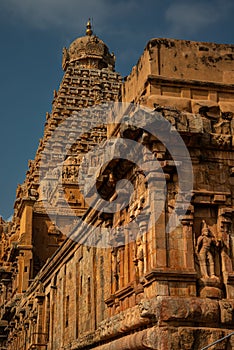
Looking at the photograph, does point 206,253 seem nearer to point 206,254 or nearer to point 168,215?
point 206,254

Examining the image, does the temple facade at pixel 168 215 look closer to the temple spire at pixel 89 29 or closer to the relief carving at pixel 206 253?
the relief carving at pixel 206 253

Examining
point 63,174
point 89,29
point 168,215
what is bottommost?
point 168,215

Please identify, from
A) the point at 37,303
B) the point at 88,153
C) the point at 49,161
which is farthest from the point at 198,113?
the point at 49,161

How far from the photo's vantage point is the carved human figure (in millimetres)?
14469

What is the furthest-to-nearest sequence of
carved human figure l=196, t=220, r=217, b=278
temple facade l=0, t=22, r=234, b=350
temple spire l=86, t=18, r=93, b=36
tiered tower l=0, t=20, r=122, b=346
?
temple spire l=86, t=18, r=93, b=36
tiered tower l=0, t=20, r=122, b=346
carved human figure l=196, t=220, r=217, b=278
temple facade l=0, t=22, r=234, b=350

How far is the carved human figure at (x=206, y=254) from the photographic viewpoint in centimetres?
1447

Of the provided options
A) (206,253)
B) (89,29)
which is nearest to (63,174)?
(89,29)

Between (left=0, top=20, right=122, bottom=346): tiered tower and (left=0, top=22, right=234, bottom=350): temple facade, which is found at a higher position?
(left=0, top=20, right=122, bottom=346): tiered tower

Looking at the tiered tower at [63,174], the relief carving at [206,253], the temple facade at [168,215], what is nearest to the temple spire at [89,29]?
the tiered tower at [63,174]

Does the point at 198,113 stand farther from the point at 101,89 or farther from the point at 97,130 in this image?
the point at 101,89

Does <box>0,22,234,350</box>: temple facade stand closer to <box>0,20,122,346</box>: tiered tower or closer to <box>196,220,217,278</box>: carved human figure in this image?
<box>196,220,217,278</box>: carved human figure

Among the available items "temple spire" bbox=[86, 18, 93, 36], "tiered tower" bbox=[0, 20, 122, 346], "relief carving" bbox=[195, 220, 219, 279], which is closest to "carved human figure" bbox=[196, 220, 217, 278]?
"relief carving" bbox=[195, 220, 219, 279]

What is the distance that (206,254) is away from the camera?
1451 cm

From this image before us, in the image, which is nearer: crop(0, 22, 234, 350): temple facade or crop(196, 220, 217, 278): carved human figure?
crop(0, 22, 234, 350): temple facade
